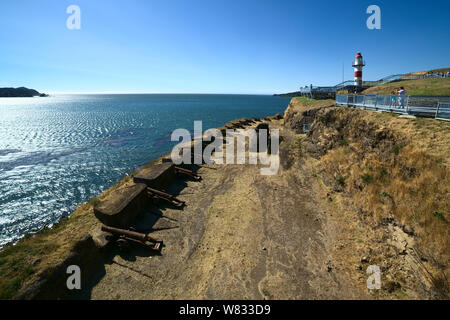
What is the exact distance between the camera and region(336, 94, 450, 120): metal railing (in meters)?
11.7

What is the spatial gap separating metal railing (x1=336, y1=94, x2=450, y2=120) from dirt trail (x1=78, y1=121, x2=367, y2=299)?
834 centimetres

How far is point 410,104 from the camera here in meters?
13.9

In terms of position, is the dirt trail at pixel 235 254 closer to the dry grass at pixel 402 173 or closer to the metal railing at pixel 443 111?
the dry grass at pixel 402 173

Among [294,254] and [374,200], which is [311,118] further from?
[294,254]

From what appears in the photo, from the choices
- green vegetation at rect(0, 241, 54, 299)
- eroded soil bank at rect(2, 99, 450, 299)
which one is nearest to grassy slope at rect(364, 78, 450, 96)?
eroded soil bank at rect(2, 99, 450, 299)

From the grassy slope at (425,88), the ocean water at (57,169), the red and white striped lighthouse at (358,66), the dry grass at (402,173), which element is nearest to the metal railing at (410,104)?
the dry grass at (402,173)

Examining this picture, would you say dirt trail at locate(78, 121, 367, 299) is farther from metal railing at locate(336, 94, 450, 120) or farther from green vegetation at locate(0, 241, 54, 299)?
metal railing at locate(336, 94, 450, 120)

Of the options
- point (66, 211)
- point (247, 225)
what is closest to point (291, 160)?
point (247, 225)

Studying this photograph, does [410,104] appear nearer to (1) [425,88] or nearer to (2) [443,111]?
(2) [443,111]

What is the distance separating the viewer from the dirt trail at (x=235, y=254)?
24.3ft

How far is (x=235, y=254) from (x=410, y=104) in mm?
16244

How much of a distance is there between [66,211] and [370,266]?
21846 mm

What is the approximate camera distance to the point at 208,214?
487 inches
